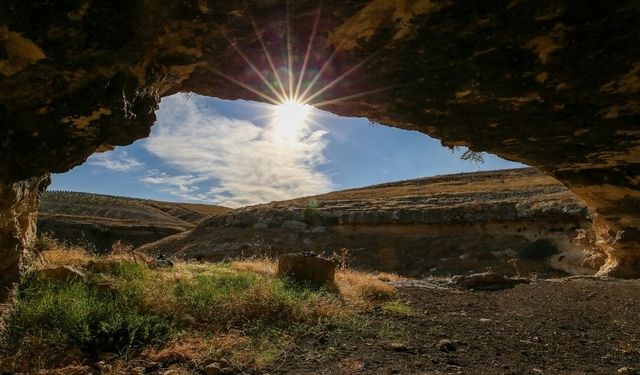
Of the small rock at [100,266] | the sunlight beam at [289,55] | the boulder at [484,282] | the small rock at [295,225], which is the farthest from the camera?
the small rock at [295,225]

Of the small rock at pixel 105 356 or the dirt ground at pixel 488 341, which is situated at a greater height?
the small rock at pixel 105 356

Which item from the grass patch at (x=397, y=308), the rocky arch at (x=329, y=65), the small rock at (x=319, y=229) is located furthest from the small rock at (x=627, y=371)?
the small rock at (x=319, y=229)

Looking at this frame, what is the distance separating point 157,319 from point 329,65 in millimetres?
4327

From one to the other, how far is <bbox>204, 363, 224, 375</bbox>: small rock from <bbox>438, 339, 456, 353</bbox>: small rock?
3.03 m

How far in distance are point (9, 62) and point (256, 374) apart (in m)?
4.02

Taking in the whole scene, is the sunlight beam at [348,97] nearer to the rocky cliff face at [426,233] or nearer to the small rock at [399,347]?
the small rock at [399,347]

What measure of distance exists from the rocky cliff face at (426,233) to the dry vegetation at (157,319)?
38.3ft

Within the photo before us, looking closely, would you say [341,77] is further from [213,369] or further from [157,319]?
[157,319]

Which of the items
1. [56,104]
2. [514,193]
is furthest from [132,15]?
[514,193]

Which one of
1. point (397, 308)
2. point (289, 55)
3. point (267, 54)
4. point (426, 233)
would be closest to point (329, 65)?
point (289, 55)

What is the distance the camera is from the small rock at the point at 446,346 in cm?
592

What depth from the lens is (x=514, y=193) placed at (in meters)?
35.8

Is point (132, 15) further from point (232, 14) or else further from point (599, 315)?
point (599, 315)

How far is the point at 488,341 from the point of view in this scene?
21.3ft
